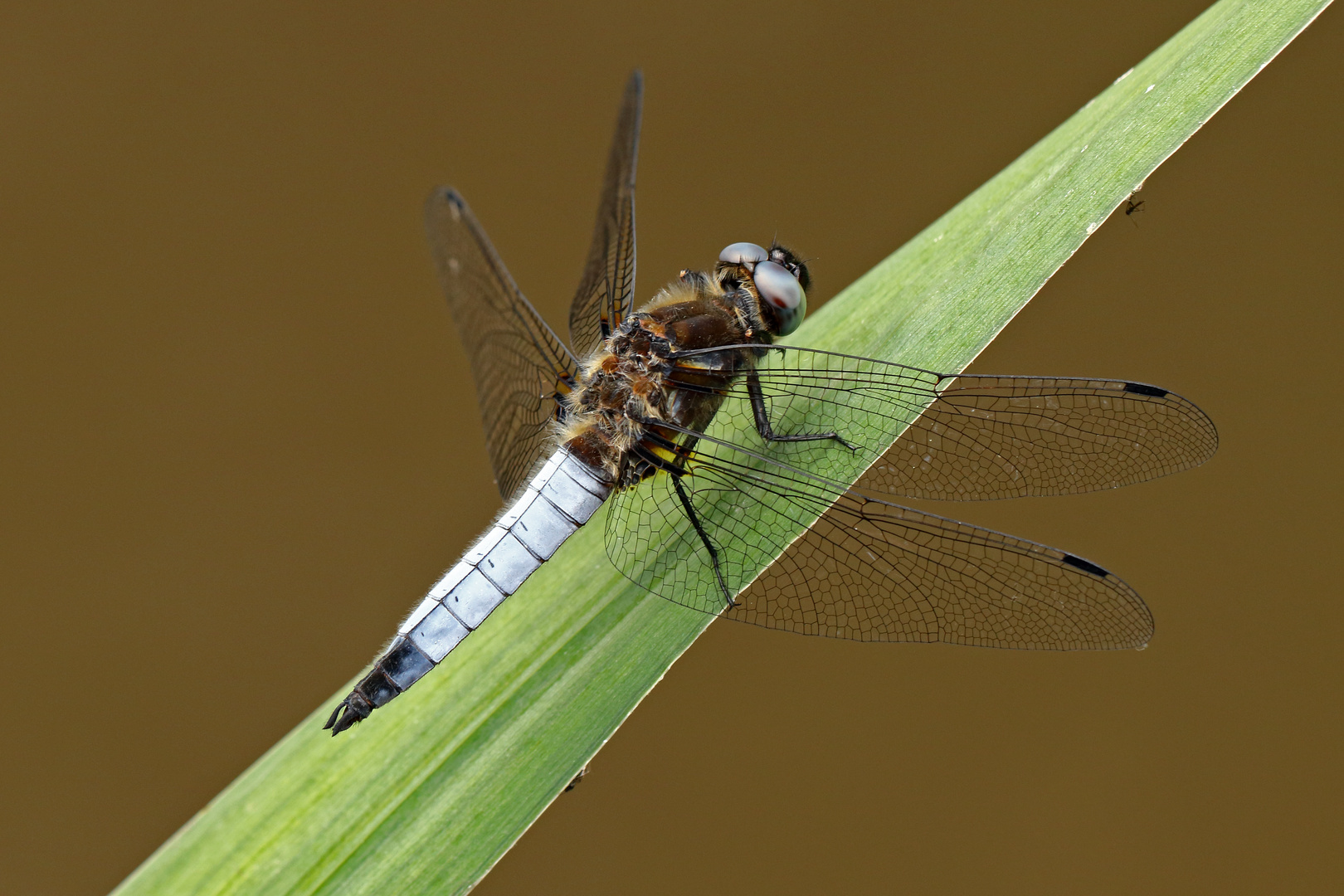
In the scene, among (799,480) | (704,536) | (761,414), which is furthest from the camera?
(761,414)

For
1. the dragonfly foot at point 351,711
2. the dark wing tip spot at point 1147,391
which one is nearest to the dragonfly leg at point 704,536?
the dragonfly foot at point 351,711

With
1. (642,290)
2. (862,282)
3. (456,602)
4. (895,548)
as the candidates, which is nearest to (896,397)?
(895,548)

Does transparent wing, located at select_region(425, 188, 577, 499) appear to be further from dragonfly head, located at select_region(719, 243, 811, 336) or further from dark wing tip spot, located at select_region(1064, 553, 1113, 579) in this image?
dark wing tip spot, located at select_region(1064, 553, 1113, 579)

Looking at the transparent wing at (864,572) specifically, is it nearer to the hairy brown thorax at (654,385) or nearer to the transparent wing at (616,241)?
the hairy brown thorax at (654,385)

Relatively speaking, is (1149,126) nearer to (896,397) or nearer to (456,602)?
(896,397)

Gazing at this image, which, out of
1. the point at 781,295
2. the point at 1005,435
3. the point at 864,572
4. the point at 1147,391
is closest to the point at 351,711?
the point at 864,572

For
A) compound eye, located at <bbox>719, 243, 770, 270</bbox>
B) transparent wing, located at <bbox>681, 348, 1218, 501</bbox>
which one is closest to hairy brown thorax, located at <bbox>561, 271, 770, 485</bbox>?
compound eye, located at <bbox>719, 243, 770, 270</bbox>

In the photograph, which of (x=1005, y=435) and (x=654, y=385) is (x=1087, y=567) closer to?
(x=1005, y=435)

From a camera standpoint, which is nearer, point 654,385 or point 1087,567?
point 1087,567
